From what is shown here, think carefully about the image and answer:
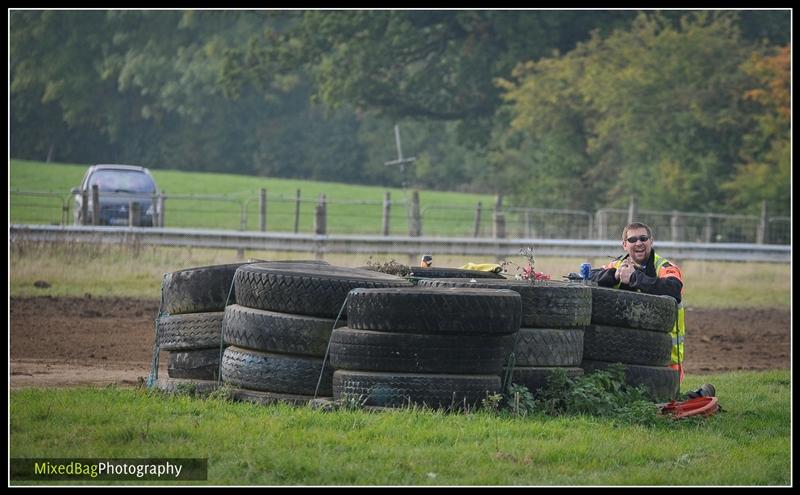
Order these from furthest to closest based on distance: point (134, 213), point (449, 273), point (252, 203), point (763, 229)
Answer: point (252, 203) → point (763, 229) → point (134, 213) → point (449, 273)

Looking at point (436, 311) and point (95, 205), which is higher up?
point (95, 205)

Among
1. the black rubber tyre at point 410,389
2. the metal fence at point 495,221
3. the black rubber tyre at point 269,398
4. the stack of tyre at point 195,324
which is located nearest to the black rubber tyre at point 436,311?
the black rubber tyre at point 410,389

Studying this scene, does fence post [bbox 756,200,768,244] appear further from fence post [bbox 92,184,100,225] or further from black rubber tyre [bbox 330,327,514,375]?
black rubber tyre [bbox 330,327,514,375]

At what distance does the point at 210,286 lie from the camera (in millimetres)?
10281

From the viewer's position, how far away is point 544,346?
9.67 meters

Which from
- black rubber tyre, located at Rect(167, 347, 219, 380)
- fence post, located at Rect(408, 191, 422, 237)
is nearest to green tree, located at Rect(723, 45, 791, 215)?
fence post, located at Rect(408, 191, 422, 237)

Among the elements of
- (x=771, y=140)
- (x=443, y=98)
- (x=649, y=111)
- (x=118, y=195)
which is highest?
(x=443, y=98)

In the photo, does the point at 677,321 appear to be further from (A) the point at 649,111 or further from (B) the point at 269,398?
(A) the point at 649,111

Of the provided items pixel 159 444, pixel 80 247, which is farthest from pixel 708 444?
pixel 80 247

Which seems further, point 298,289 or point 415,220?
point 415,220

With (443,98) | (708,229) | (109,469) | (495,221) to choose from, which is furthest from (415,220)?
(109,469)

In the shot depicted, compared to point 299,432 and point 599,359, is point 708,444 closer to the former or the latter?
point 599,359

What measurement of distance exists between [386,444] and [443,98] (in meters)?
44.1

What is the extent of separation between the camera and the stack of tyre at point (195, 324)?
1012 cm
